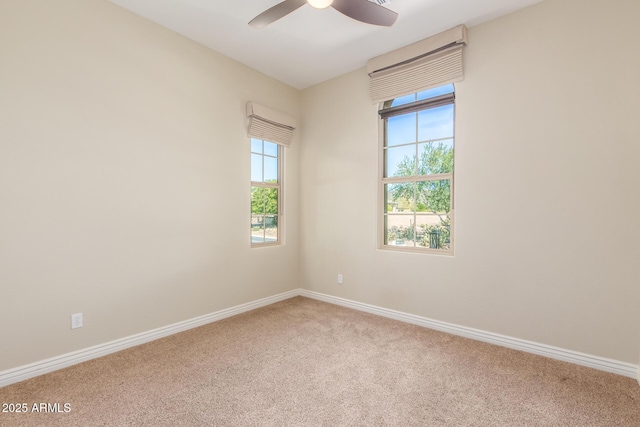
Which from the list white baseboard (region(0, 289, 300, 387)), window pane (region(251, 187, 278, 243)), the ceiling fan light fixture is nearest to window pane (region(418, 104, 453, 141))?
the ceiling fan light fixture

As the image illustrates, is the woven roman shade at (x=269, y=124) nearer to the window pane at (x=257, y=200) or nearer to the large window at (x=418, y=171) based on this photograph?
the window pane at (x=257, y=200)

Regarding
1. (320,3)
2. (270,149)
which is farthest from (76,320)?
(320,3)

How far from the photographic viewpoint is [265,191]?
3.81m

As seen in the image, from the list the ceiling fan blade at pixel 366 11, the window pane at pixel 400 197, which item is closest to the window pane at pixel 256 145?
the window pane at pixel 400 197

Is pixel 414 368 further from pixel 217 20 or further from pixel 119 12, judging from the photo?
pixel 119 12

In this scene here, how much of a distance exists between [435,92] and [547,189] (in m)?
1.38

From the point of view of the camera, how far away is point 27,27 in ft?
6.81

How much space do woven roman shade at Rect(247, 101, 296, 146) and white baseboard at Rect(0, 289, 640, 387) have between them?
6.61 ft

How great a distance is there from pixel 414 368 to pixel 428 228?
141 centimetres

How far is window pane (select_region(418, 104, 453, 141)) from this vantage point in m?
2.97

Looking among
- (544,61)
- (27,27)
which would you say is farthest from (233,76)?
(544,61)

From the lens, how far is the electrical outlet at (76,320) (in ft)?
7.43

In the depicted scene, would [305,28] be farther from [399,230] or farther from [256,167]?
[399,230]

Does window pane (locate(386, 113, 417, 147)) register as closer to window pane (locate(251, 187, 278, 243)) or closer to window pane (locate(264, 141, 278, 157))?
window pane (locate(264, 141, 278, 157))
